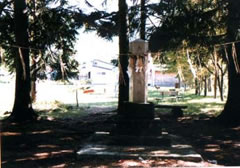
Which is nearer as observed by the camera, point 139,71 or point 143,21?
point 139,71

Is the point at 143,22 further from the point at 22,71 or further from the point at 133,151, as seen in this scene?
the point at 133,151

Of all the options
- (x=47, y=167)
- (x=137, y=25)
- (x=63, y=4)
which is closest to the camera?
(x=47, y=167)

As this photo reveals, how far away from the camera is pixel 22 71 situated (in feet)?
34.2

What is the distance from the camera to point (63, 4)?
9.84 meters

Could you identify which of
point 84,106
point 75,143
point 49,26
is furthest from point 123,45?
point 84,106

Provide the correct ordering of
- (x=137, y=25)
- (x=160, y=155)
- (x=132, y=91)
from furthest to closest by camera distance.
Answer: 1. (x=137, y=25)
2. (x=132, y=91)
3. (x=160, y=155)

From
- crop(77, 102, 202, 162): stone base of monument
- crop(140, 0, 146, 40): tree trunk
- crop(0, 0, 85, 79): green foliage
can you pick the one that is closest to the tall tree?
crop(140, 0, 146, 40): tree trunk

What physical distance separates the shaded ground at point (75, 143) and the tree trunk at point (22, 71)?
0.67 metres

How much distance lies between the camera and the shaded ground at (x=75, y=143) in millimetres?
5691

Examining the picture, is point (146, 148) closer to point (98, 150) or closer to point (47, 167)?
point (98, 150)

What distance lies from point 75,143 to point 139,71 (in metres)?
2.37

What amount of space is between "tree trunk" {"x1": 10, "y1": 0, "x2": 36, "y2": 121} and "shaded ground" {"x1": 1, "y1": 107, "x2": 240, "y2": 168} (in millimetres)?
671

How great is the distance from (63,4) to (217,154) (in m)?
6.54

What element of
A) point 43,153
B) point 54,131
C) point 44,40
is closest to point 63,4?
point 44,40
